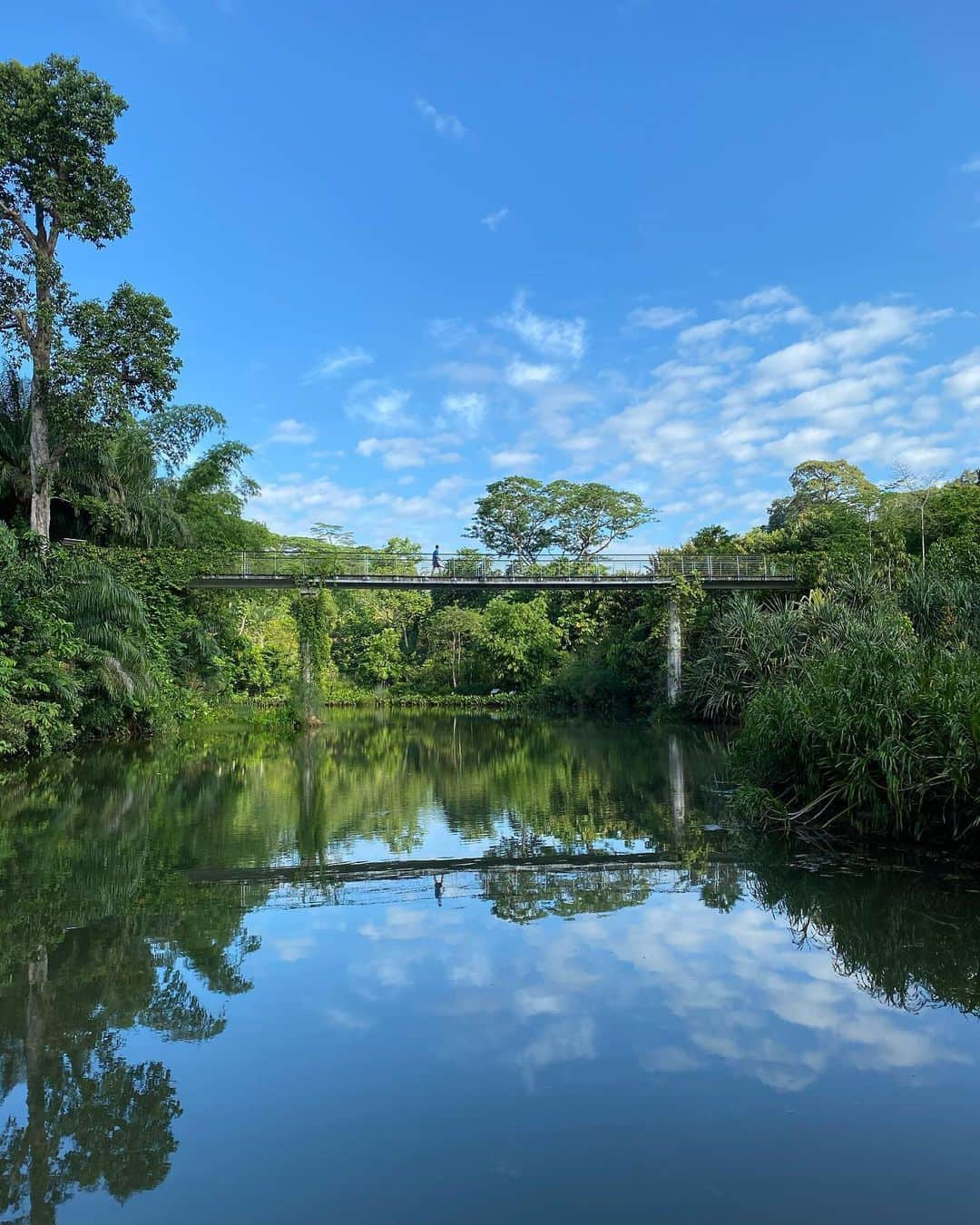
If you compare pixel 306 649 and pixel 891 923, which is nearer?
pixel 891 923

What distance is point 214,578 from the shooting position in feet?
83.4

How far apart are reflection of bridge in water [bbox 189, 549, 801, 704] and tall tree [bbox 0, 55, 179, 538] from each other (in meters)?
8.55

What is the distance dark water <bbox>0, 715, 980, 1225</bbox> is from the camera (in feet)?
9.44

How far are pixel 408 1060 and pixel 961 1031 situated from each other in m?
2.67

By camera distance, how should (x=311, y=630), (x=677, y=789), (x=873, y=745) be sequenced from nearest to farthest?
(x=873, y=745) < (x=677, y=789) < (x=311, y=630)

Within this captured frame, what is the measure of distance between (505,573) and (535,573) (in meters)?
1.06

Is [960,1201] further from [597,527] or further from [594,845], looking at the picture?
[597,527]

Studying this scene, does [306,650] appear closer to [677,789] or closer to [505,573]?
[505,573]

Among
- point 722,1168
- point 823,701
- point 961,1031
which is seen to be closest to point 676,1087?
point 722,1168

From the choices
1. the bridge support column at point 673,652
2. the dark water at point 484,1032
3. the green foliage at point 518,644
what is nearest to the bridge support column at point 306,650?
the bridge support column at point 673,652

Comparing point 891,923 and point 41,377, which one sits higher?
point 41,377

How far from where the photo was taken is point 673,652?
94.7ft

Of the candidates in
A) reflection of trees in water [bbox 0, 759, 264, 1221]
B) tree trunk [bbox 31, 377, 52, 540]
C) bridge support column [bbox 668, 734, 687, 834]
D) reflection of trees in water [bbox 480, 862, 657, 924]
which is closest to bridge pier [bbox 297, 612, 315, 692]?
tree trunk [bbox 31, 377, 52, 540]

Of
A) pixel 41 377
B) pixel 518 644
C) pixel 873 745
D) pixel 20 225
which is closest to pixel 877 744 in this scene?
pixel 873 745
